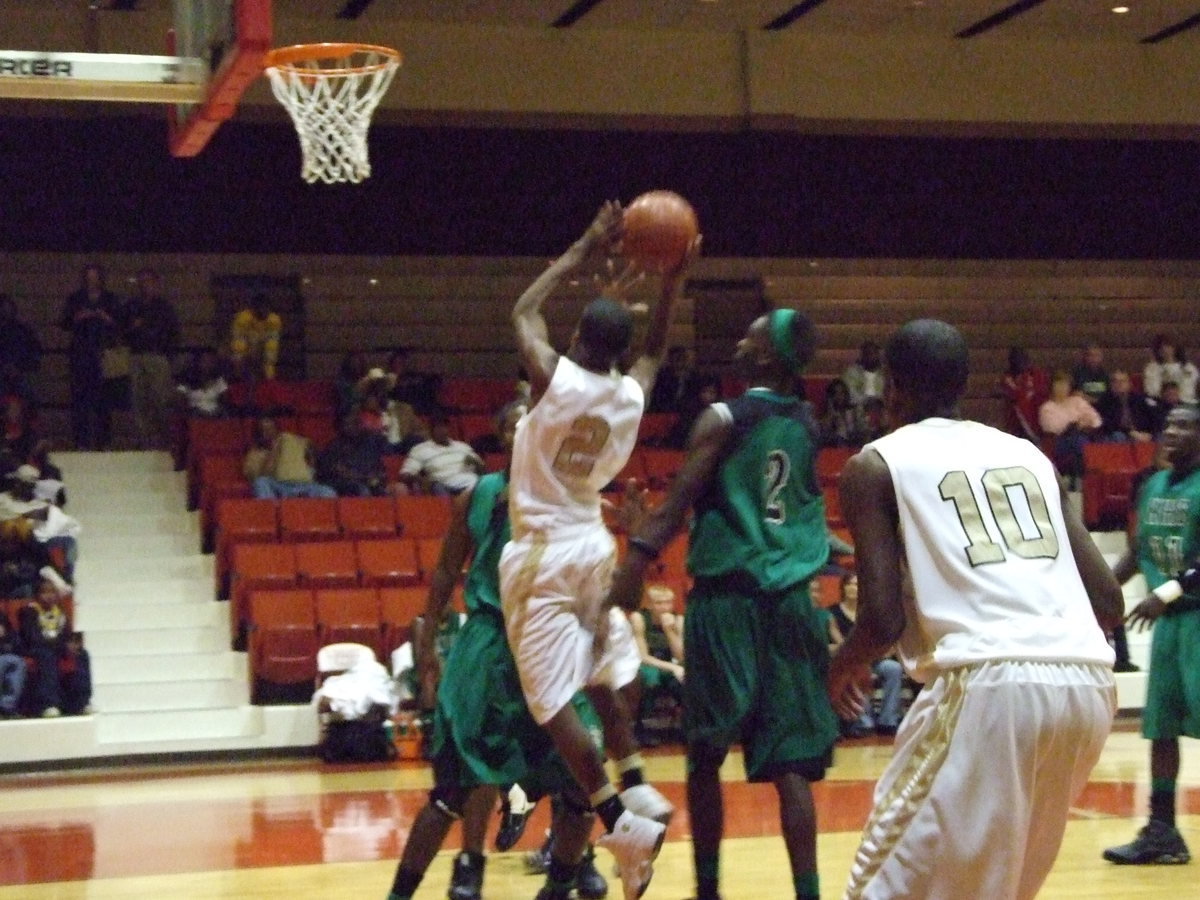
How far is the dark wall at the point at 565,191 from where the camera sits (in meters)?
16.7

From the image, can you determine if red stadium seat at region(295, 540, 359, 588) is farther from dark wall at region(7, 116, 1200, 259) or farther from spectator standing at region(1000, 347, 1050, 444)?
spectator standing at region(1000, 347, 1050, 444)

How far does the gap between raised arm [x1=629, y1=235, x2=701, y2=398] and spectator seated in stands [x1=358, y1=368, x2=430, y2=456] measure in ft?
31.9

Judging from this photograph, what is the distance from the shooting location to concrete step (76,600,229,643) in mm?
13407

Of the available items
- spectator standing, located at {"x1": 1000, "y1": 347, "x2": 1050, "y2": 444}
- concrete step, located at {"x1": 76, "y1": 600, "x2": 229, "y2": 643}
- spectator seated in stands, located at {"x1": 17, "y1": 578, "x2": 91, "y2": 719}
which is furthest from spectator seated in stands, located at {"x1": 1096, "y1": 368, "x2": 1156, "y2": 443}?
spectator seated in stands, located at {"x1": 17, "y1": 578, "x2": 91, "y2": 719}

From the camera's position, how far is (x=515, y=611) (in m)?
5.20

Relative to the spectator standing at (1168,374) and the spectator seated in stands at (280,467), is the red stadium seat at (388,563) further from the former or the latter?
the spectator standing at (1168,374)

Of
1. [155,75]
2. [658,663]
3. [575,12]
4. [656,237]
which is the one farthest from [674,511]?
[575,12]

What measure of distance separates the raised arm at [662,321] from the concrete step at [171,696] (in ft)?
24.8

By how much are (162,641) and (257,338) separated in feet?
14.4

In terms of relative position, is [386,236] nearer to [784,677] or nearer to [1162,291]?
[1162,291]

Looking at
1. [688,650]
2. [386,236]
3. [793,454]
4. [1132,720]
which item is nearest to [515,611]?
[688,650]

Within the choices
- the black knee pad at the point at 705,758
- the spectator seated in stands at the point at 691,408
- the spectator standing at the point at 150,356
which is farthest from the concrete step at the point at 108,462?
the black knee pad at the point at 705,758

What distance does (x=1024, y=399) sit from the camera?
17.1m

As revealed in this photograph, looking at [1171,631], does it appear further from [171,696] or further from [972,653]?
[171,696]
